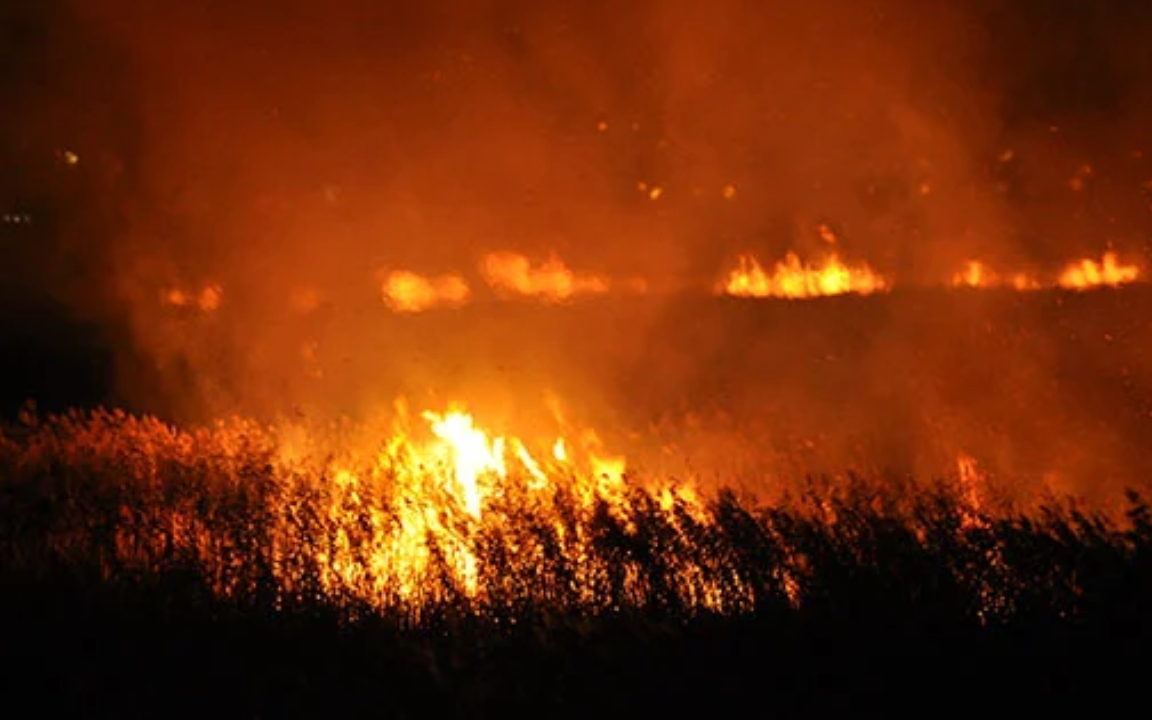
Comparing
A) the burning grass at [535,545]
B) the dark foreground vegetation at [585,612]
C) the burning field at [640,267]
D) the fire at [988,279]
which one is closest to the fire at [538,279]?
the burning field at [640,267]

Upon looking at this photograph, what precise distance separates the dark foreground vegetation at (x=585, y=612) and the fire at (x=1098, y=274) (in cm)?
634

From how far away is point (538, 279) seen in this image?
41.9ft

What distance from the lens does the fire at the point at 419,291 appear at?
1274 centimetres

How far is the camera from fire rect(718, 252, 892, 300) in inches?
527

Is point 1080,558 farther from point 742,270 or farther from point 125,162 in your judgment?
point 125,162

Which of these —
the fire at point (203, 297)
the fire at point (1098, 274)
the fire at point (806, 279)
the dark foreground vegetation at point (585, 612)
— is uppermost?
the fire at point (203, 297)

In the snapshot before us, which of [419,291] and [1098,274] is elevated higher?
[419,291]

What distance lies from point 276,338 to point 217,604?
7033 mm

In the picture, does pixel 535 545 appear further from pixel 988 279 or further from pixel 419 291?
pixel 988 279

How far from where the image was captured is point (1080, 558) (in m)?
6.21

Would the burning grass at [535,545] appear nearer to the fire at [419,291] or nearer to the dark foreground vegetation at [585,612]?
the dark foreground vegetation at [585,612]

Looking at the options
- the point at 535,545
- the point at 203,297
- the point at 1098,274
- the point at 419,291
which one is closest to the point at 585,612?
the point at 535,545

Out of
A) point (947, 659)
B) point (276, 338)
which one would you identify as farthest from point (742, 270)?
point (947, 659)

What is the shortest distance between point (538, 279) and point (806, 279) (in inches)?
128
